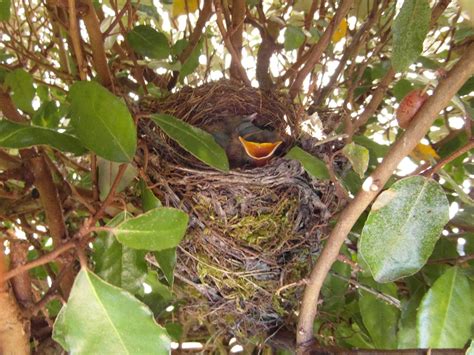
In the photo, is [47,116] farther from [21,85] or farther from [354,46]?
A: [354,46]

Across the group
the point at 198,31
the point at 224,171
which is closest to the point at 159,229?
the point at 224,171

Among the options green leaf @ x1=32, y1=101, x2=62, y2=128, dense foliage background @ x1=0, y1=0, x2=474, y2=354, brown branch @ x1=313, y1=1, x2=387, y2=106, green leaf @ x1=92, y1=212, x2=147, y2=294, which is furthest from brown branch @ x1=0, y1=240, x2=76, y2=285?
brown branch @ x1=313, y1=1, x2=387, y2=106

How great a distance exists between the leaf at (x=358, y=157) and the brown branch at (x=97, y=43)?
1.48ft

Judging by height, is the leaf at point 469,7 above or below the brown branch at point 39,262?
above

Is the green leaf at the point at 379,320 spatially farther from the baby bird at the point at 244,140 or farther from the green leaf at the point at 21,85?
the green leaf at the point at 21,85

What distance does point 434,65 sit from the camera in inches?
43.2

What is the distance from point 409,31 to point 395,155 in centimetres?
18

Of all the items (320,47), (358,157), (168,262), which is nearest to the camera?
(358,157)

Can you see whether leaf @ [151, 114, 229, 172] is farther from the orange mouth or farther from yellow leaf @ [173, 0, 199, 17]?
yellow leaf @ [173, 0, 199, 17]

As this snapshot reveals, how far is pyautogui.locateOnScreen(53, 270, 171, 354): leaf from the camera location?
2.14 feet

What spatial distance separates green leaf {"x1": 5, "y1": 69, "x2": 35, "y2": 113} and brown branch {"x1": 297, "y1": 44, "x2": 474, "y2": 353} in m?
0.68

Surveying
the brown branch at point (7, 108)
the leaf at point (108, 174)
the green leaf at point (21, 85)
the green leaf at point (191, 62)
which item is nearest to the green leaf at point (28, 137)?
the leaf at point (108, 174)

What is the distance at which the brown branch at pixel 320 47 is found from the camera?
1.09 m

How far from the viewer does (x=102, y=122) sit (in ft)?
2.51
